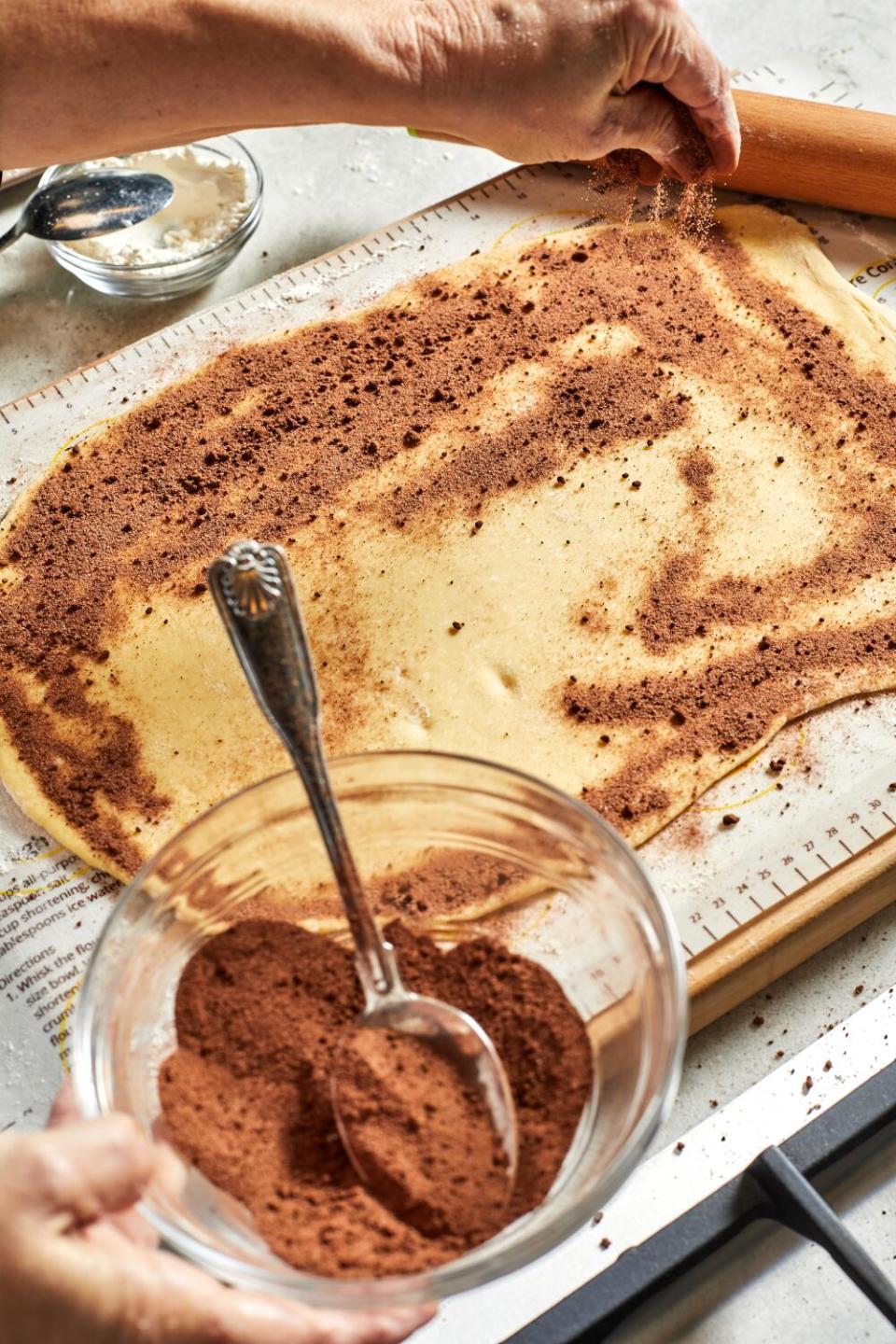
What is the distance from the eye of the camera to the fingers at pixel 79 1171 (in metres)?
0.73

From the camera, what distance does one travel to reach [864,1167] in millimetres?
1068

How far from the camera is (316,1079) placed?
85cm

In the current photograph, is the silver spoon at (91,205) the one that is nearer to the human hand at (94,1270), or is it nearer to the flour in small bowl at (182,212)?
the flour in small bowl at (182,212)

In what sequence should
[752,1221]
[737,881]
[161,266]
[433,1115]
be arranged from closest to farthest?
[433,1115]
[752,1221]
[737,881]
[161,266]

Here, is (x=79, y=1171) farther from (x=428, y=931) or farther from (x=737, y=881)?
(x=737, y=881)

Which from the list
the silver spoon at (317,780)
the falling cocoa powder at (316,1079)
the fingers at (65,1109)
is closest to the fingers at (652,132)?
the silver spoon at (317,780)

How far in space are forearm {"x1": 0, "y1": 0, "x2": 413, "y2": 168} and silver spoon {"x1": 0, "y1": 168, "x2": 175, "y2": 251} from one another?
0.27 meters

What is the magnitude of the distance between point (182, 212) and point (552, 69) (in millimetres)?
571

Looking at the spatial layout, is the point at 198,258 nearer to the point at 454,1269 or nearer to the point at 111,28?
the point at 111,28

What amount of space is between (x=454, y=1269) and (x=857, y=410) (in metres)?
1.02

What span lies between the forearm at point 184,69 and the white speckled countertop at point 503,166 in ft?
1.12

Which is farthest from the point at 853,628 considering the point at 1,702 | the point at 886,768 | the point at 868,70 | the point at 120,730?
the point at 868,70

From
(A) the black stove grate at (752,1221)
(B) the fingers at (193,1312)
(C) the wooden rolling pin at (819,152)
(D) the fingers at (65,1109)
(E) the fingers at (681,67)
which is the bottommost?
(A) the black stove grate at (752,1221)

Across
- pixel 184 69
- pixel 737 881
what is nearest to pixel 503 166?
pixel 184 69
